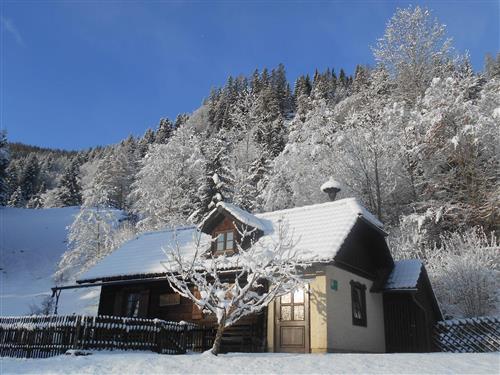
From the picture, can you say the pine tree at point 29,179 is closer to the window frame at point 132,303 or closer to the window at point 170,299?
the window frame at point 132,303

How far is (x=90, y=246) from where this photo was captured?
4334 centimetres

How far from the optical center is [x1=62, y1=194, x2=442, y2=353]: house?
1595 centimetres

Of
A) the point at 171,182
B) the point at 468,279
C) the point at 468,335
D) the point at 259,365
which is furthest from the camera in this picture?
the point at 171,182

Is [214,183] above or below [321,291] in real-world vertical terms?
above

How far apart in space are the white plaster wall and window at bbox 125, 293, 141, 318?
30.3 ft

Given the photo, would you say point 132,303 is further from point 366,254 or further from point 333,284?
point 366,254

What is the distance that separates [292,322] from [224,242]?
479cm

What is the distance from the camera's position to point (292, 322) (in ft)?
53.0

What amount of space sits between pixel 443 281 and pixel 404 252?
12.9 feet

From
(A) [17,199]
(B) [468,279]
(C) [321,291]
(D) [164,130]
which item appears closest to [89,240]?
(C) [321,291]

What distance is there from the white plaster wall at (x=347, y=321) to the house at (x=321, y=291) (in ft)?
0.12

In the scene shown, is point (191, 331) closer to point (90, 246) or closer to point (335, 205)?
point (335, 205)

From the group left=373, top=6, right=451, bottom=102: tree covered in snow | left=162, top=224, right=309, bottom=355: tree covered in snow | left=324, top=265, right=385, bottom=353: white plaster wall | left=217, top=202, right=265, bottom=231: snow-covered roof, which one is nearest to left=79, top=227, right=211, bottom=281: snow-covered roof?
left=217, top=202, right=265, bottom=231: snow-covered roof

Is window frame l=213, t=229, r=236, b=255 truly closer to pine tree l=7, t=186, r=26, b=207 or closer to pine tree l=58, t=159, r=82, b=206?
pine tree l=58, t=159, r=82, b=206
